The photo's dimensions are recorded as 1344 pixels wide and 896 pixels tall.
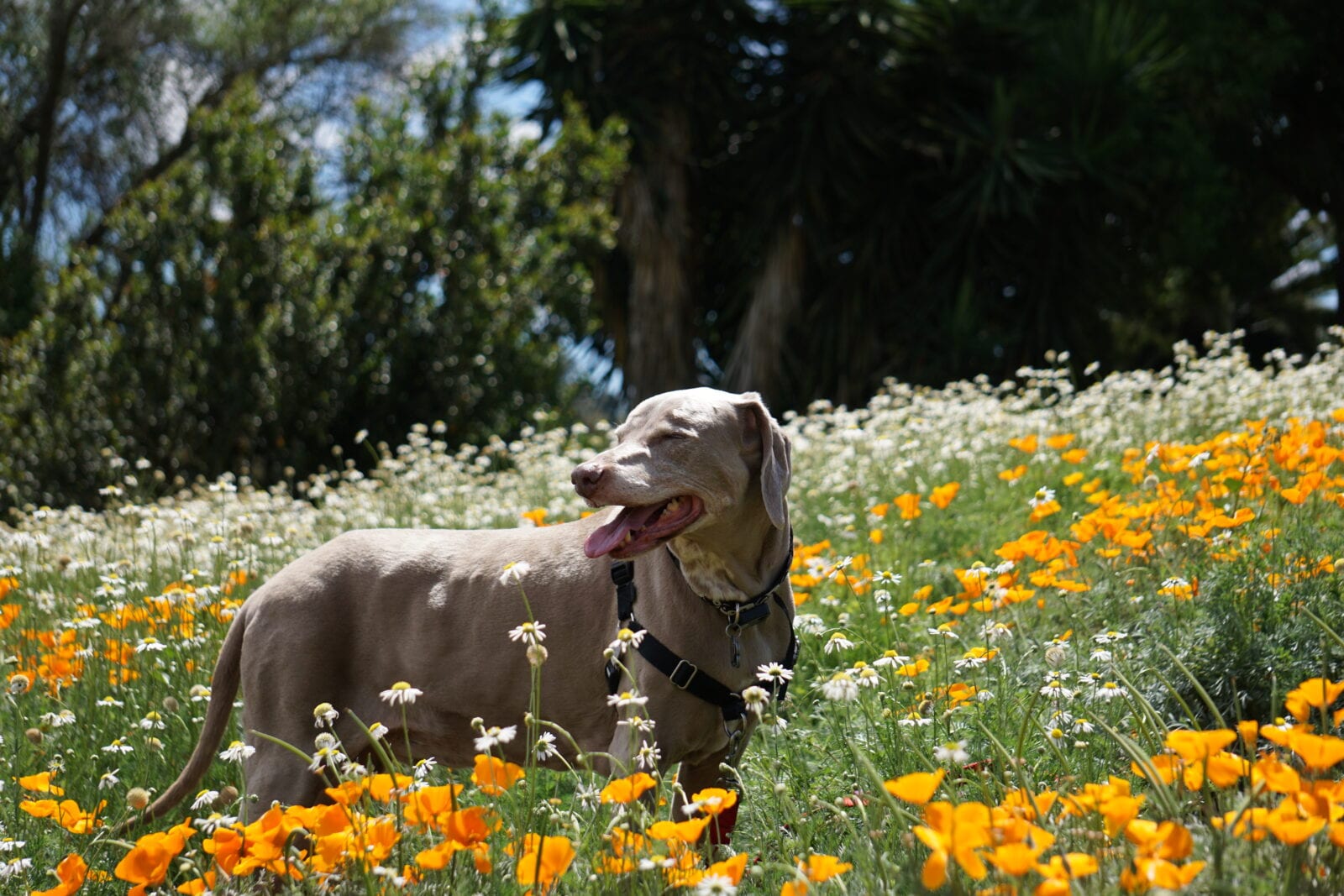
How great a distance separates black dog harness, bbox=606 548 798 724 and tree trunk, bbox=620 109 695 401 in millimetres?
11940

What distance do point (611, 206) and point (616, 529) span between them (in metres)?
13.2

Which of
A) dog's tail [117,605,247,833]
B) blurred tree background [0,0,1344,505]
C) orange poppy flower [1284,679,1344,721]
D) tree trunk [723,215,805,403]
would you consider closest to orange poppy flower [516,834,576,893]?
orange poppy flower [1284,679,1344,721]

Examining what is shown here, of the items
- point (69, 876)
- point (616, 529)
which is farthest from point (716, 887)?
point (69, 876)

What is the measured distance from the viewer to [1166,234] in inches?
594

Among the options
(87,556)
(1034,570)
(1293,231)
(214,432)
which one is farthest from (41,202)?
(1293,231)

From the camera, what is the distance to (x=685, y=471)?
284cm

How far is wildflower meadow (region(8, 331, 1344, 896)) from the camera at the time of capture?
1.92 meters

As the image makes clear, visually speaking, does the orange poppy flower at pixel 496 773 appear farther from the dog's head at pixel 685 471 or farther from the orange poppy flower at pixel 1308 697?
the orange poppy flower at pixel 1308 697

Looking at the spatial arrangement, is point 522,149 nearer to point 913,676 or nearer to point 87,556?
point 87,556

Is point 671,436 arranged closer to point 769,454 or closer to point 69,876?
point 769,454

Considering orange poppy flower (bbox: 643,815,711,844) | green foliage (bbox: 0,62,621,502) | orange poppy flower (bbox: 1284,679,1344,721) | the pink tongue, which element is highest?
green foliage (bbox: 0,62,621,502)

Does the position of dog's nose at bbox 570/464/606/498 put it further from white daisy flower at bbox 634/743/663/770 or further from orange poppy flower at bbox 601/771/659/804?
orange poppy flower at bbox 601/771/659/804

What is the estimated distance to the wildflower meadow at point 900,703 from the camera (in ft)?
6.30

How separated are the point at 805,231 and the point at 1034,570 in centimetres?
1144
